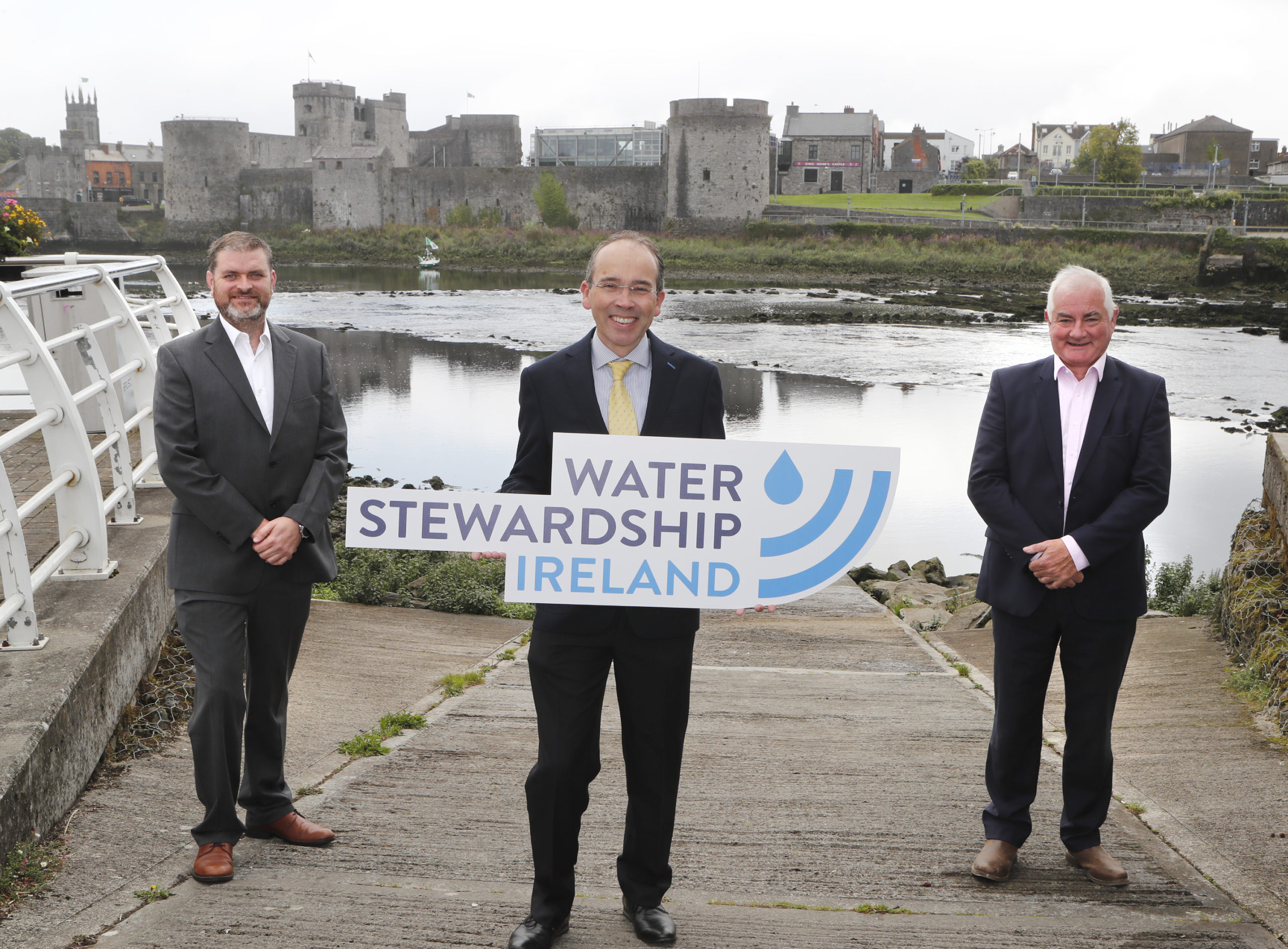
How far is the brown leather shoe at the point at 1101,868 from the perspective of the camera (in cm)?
276

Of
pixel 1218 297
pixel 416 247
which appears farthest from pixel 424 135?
pixel 1218 297

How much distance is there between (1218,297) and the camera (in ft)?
119

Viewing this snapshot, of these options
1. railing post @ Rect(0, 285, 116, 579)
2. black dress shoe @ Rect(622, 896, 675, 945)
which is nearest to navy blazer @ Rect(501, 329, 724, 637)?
black dress shoe @ Rect(622, 896, 675, 945)

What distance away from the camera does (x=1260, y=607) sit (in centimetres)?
461

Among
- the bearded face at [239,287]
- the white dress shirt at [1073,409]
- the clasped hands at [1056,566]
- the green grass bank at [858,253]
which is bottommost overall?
the clasped hands at [1056,566]

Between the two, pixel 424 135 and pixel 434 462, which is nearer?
pixel 434 462

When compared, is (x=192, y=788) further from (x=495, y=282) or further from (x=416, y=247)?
(x=416, y=247)

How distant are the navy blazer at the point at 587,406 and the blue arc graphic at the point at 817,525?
0.74ft

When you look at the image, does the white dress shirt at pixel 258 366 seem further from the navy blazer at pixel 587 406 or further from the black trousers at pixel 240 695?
the navy blazer at pixel 587 406

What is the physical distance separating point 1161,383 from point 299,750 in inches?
111

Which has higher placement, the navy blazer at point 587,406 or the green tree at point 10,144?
the green tree at point 10,144

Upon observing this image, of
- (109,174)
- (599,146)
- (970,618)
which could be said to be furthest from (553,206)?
(970,618)

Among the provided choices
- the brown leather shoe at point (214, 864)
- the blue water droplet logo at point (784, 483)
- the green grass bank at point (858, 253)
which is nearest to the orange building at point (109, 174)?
the green grass bank at point (858, 253)

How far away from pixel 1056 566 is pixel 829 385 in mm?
17062
